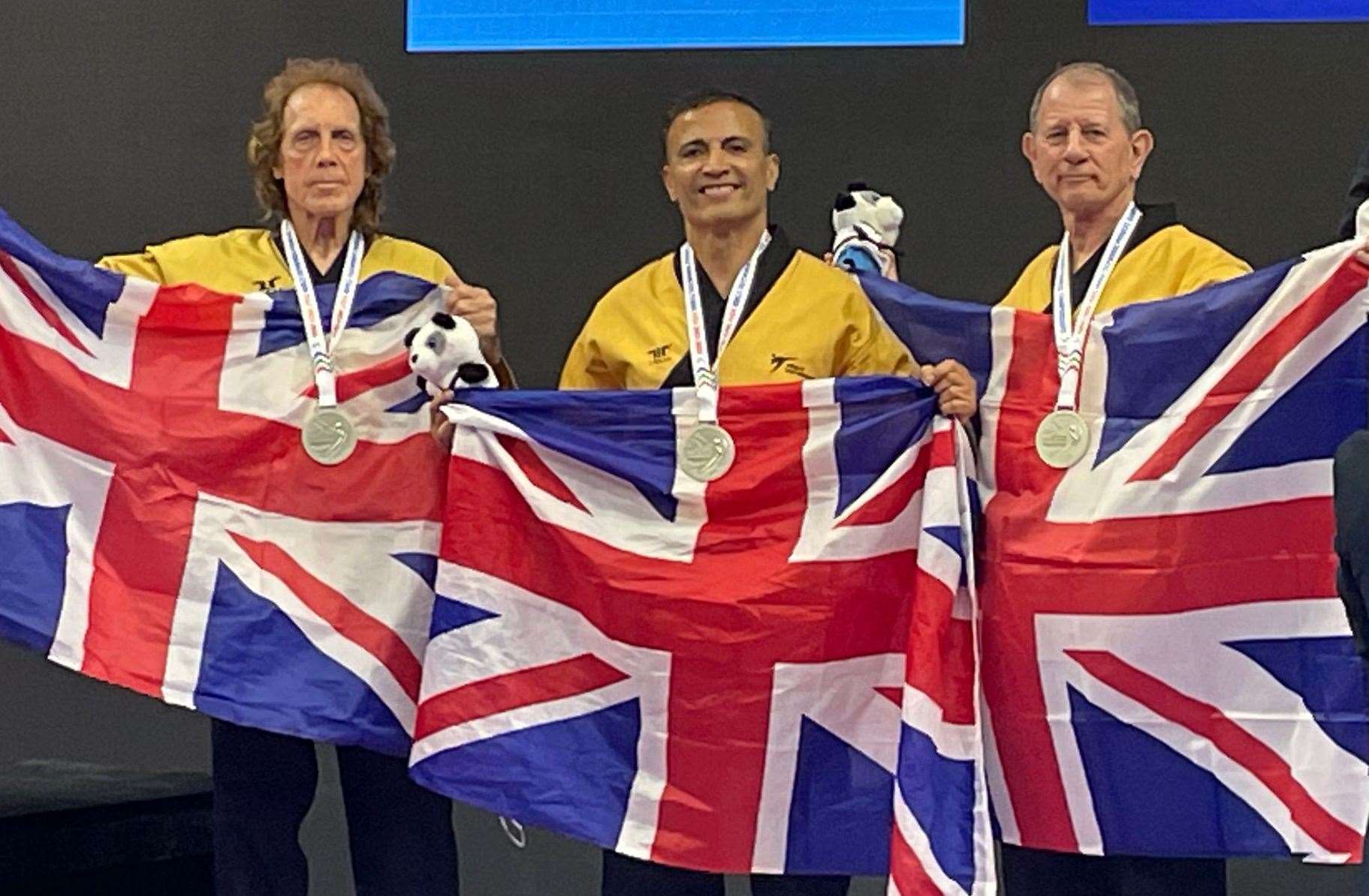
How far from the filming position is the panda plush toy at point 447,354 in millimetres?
2844

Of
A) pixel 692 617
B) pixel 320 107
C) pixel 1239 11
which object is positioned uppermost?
pixel 1239 11

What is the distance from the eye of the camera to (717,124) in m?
2.91

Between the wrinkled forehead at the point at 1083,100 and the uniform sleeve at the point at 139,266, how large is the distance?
1374mm

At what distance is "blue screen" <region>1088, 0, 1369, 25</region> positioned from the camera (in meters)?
3.74

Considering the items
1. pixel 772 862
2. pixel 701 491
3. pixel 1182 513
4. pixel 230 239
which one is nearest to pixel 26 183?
pixel 230 239

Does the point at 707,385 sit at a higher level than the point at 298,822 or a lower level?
higher

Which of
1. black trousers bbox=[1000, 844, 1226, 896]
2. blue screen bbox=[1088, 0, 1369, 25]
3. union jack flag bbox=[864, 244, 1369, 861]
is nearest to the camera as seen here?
union jack flag bbox=[864, 244, 1369, 861]

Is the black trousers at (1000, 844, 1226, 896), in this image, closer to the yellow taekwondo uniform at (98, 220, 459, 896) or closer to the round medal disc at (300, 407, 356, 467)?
the yellow taekwondo uniform at (98, 220, 459, 896)

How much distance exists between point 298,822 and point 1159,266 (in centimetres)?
151

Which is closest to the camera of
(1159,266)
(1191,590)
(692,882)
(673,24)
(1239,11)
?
(1191,590)

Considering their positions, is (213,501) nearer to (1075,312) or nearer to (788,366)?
(788,366)

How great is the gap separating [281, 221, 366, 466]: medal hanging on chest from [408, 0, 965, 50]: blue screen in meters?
1.21

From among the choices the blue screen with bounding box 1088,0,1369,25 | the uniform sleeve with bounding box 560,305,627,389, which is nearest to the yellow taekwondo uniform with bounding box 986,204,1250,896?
the uniform sleeve with bounding box 560,305,627,389

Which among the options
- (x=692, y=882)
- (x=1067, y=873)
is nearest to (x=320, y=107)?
(x=692, y=882)
